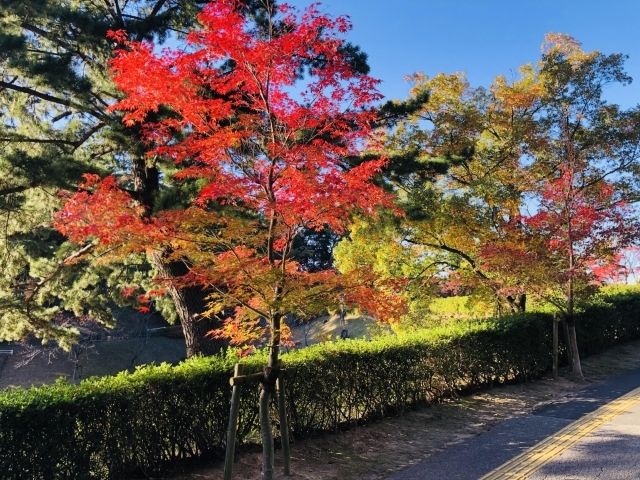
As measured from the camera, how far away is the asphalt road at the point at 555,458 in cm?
426

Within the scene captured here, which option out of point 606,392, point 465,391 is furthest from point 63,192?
point 606,392

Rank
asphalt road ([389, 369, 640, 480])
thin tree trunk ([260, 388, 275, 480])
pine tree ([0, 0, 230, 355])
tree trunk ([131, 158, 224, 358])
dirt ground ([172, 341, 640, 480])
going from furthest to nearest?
tree trunk ([131, 158, 224, 358])
pine tree ([0, 0, 230, 355])
dirt ground ([172, 341, 640, 480])
asphalt road ([389, 369, 640, 480])
thin tree trunk ([260, 388, 275, 480])

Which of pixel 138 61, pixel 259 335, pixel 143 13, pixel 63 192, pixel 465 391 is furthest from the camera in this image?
pixel 143 13

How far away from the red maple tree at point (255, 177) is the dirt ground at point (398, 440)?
0.82m

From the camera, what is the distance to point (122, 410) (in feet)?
13.5

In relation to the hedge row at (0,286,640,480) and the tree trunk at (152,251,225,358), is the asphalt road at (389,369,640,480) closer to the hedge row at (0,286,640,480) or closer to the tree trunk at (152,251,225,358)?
the hedge row at (0,286,640,480)

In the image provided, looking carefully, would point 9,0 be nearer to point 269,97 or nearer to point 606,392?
point 269,97

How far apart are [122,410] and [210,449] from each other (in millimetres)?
1061

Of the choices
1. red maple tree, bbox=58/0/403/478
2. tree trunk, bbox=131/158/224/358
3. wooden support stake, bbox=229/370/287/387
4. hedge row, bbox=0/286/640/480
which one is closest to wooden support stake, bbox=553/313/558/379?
hedge row, bbox=0/286/640/480

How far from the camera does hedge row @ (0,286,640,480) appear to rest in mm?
3617

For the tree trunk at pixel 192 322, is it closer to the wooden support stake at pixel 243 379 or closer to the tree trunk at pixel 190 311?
the tree trunk at pixel 190 311

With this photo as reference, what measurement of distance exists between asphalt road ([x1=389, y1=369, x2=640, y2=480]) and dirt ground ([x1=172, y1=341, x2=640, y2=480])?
23 cm

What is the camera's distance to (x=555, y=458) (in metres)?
4.64

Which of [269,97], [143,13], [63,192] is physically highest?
[143,13]
